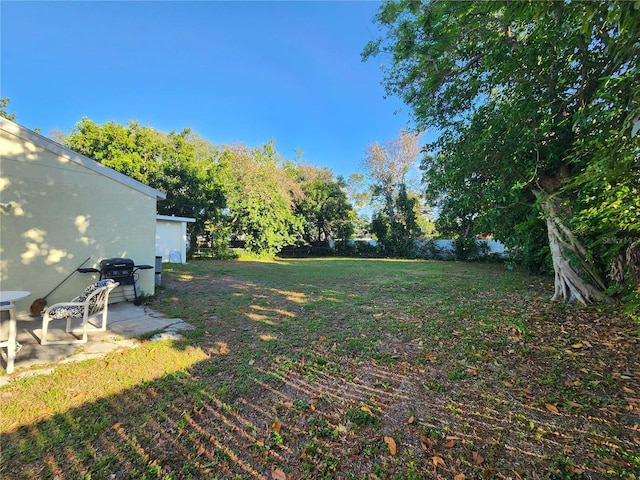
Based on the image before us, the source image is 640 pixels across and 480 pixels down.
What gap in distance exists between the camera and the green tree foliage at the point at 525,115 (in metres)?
3.82

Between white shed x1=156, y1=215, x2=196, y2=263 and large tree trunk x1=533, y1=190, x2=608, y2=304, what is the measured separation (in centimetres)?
1419

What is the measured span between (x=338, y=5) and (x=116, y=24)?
214 inches

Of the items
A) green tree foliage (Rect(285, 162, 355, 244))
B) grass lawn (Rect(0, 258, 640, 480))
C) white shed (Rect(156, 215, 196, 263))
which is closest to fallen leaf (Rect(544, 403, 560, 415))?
grass lawn (Rect(0, 258, 640, 480))

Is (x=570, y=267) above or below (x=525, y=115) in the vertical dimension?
below

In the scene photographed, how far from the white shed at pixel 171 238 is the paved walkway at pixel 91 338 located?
9020 millimetres

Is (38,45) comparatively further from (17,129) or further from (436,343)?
(436,343)

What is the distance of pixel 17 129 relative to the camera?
13.8 ft

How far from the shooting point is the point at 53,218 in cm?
459

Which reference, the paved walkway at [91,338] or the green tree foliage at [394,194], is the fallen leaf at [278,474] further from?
the green tree foliage at [394,194]

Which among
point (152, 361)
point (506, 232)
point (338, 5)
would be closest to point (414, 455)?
point (152, 361)

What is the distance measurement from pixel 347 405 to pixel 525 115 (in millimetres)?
5392

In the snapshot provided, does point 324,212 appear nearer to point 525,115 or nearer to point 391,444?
point 525,115

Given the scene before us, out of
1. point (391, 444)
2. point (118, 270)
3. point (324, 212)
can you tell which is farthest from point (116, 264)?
point (324, 212)

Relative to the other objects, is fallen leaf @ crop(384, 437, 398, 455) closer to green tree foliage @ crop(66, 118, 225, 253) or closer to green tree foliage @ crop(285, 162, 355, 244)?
green tree foliage @ crop(66, 118, 225, 253)
